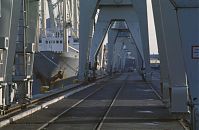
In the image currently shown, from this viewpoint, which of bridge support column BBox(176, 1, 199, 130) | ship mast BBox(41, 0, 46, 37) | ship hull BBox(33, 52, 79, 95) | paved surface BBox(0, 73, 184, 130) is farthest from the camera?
ship mast BBox(41, 0, 46, 37)

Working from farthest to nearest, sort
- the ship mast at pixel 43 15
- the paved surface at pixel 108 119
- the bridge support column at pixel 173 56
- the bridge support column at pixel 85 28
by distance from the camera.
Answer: the ship mast at pixel 43 15, the bridge support column at pixel 85 28, the bridge support column at pixel 173 56, the paved surface at pixel 108 119

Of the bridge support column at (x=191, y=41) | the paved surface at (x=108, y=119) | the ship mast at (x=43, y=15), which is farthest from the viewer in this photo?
the ship mast at (x=43, y=15)

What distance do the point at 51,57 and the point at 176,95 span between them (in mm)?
45554

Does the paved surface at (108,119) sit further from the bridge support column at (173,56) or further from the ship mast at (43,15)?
the ship mast at (43,15)

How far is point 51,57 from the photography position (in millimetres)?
62625

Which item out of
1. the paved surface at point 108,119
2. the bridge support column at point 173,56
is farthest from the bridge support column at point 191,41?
the bridge support column at point 173,56

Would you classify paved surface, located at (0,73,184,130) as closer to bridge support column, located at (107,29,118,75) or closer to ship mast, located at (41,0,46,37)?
ship mast, located at (41,0,46,37)

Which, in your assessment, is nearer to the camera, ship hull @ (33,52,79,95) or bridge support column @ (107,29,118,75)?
ship hull @ (33,52,79,95)

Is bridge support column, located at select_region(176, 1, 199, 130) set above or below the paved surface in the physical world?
above

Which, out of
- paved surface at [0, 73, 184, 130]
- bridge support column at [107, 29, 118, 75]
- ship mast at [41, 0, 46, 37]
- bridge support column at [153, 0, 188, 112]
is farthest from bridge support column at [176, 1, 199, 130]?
bridge support column at [107, 29, 118, 75]

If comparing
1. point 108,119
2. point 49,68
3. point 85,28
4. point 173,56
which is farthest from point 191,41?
point 49,68

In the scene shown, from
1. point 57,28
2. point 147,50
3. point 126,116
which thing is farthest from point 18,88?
point 57,28

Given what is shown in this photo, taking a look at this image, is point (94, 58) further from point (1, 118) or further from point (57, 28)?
point (1, 118)

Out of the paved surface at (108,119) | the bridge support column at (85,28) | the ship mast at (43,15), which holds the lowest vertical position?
the paved surface at (108,119)
